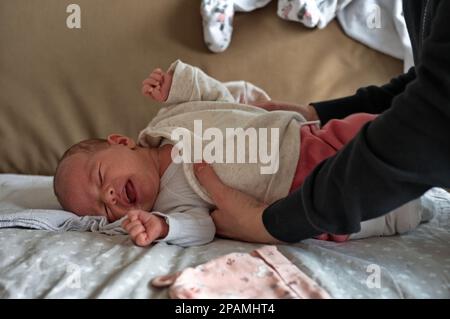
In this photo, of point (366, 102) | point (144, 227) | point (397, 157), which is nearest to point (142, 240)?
point (144, 227)

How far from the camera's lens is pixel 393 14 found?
1.35 meters

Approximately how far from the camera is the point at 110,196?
103cm

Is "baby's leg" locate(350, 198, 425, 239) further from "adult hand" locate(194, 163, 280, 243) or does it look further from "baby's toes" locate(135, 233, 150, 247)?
"baby's toes" locate(135, 233, 150, 247)

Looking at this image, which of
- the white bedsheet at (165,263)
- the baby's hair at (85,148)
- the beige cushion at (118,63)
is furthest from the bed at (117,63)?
the white bedsheet at (165,263)

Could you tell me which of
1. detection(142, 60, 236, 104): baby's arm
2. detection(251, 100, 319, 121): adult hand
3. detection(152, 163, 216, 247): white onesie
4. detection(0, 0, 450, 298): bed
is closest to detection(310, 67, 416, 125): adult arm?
detection(251, 100, 319, 121): adult hand

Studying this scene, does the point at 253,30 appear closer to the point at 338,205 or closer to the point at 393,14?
the point at 393,14

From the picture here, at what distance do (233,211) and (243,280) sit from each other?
0.22 meters

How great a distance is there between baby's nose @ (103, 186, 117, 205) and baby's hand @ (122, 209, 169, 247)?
0.41 ft

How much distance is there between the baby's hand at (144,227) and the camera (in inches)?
34.3

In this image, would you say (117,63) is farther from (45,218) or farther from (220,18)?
(45,218)

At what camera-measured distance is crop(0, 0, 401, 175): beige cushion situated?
1370 millimetres

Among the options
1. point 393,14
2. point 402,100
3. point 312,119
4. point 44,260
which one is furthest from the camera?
point 393,14
